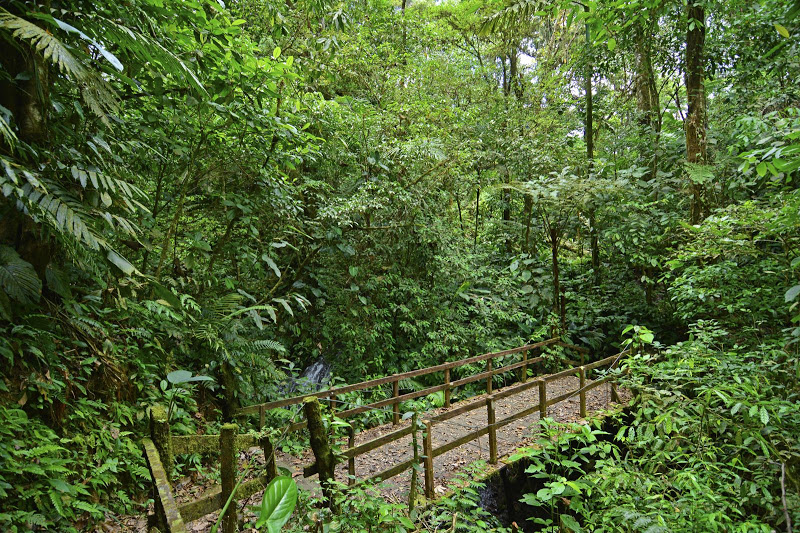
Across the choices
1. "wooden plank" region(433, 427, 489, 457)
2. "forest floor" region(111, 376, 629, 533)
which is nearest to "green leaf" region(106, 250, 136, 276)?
"forest floor" region(111, 376, 629, 533)

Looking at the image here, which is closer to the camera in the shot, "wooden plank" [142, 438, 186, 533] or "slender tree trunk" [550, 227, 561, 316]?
"wooden plank" [142, 438, 186, 533]

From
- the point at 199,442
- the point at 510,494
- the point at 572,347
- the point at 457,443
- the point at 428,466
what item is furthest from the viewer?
the point at 572,347

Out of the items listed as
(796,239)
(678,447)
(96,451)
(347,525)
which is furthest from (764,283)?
(96,451)

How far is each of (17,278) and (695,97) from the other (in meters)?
9.29

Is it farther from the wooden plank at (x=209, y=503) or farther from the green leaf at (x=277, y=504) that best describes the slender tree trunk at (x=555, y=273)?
the green leaf at (x=277, y=504)

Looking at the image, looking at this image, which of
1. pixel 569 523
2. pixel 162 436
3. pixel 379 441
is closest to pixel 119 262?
pixel 162 436

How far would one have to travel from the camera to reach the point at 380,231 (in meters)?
8.44

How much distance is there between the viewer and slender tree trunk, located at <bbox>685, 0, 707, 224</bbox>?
23.3 feet

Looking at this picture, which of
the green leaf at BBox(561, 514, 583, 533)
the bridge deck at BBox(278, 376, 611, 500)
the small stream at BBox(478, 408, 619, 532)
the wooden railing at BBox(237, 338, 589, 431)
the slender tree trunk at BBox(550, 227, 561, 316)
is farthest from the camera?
the slender tree trunk at BBox(550, 227, 561, 316)

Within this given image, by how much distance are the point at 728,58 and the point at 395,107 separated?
6287mm

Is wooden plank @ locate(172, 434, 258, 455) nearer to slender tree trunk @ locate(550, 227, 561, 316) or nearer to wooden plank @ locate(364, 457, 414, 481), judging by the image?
wooden plank @ locate(364, 457, 414, 481)

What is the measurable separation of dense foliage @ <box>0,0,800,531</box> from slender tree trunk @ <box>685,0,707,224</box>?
0.20 ft

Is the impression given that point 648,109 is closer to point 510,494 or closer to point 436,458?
point 510,494

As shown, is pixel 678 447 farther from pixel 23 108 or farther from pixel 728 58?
pixel 728 58
